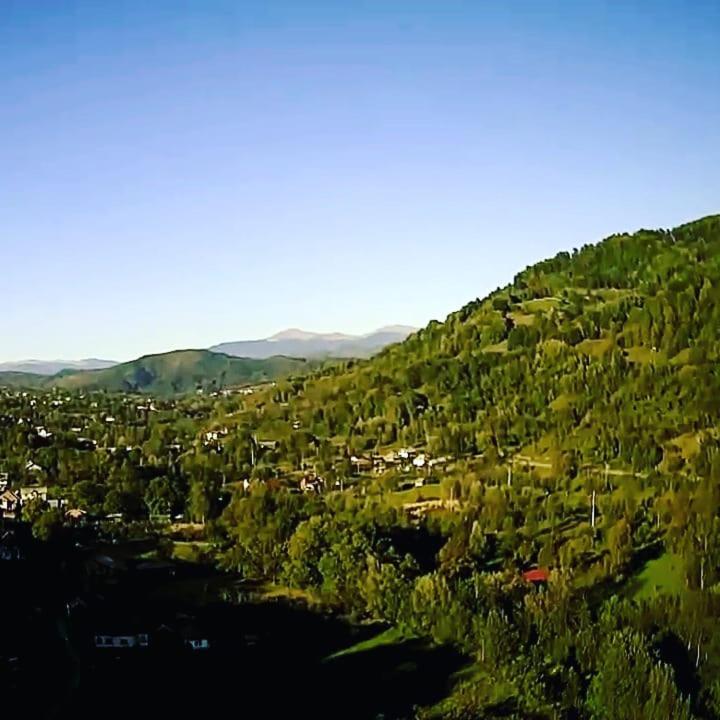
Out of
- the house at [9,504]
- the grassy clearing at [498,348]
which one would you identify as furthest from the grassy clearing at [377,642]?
the grassy clearing at [498,348]

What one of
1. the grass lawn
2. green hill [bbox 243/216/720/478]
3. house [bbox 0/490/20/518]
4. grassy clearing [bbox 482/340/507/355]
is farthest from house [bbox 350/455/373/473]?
the grass lawn

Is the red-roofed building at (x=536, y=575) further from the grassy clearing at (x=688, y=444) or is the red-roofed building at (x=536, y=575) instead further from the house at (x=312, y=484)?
the house at (x=312, y=484)

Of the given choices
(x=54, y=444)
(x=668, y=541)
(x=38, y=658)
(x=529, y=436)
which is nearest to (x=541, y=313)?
(x=529, y=436)

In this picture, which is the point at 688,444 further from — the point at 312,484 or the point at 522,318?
the point at 522,318

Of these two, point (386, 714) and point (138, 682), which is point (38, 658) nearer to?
point (138, 682)

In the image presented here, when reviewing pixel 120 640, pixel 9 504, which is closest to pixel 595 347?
pixel 9 504

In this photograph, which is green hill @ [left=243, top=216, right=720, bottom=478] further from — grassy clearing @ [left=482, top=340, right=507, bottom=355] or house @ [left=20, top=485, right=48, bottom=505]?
house @ [left=20, top=485, right=48, bottom=505]
